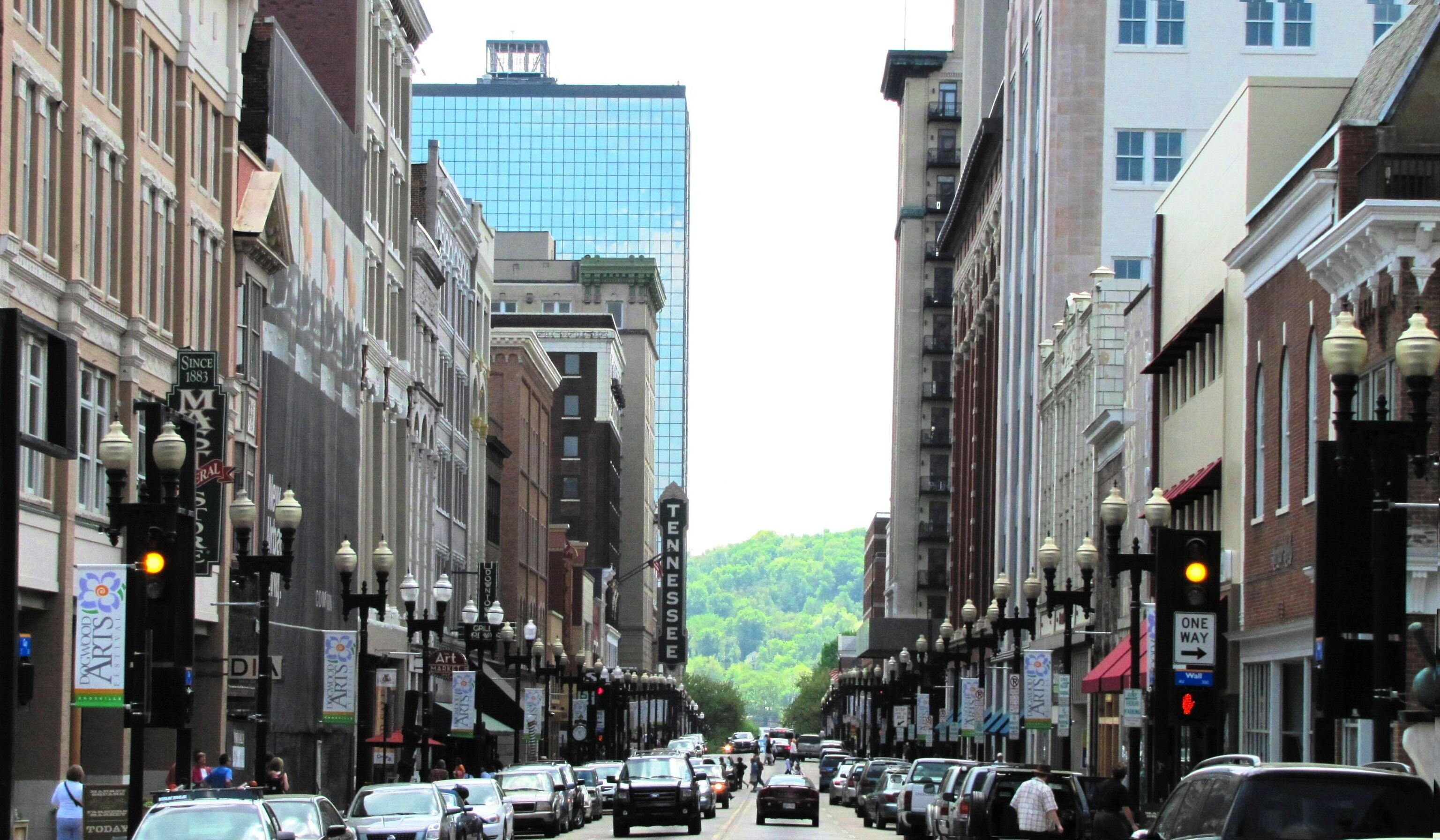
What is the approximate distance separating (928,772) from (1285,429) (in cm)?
1175

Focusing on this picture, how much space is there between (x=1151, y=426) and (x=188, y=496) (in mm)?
26934

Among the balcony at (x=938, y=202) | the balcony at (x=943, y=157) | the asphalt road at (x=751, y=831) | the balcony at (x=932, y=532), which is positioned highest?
the balcony at (x=943, y=157)

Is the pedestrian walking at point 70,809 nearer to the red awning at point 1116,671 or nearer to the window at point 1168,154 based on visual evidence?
the red awning at point 1116,671

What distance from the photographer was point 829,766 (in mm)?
95062

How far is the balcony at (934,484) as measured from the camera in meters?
150

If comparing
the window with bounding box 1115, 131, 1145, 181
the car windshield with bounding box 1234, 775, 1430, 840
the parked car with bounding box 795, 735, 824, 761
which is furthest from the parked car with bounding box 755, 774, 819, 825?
the parked car with bounding box 795, 735, 824, 761

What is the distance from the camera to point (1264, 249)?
4072 cm

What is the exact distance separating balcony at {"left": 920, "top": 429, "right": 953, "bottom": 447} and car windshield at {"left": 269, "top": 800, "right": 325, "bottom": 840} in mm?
126465

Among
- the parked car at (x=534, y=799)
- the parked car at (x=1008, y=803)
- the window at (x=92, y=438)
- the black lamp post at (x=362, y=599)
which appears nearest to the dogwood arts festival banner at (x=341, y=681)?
the black lamp post at (x=362, y=599)

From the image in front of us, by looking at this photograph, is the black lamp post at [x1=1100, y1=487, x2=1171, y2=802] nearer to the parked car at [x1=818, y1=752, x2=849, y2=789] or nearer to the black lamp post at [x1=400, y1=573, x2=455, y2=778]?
the black lamp post at [x1=400, y1=573, x2=455, y2=778]

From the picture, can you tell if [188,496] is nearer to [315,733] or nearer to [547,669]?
[315,733]

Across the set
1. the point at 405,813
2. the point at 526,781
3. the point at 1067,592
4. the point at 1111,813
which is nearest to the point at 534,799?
the point at 526,781

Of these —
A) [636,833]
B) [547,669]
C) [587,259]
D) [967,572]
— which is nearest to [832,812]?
[547,669]

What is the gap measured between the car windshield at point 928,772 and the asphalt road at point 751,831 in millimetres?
3209
